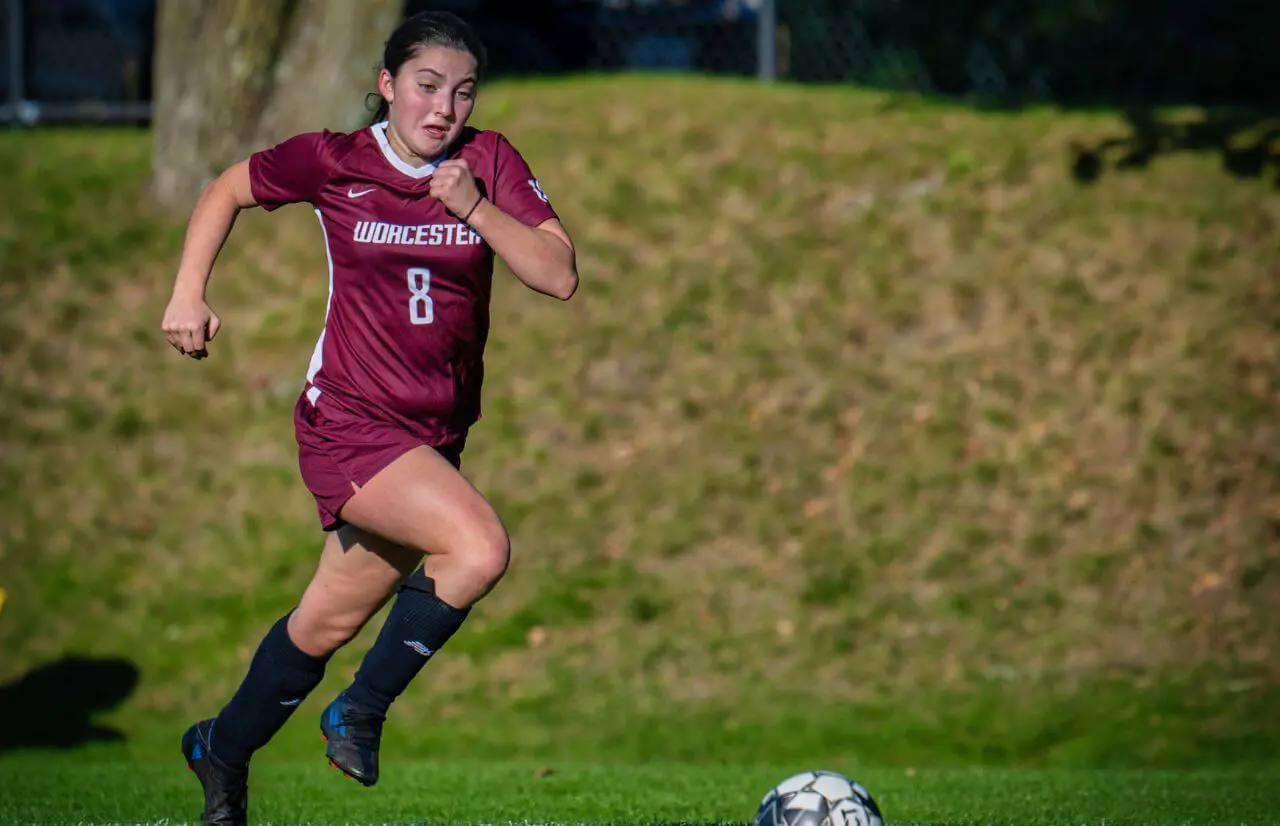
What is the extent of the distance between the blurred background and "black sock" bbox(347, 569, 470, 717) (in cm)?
452

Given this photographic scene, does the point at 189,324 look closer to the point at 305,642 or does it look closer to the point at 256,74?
the point at 305,642

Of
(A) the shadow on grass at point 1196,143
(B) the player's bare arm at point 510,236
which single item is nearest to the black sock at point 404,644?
(B) the player's bare arm at point 510,236

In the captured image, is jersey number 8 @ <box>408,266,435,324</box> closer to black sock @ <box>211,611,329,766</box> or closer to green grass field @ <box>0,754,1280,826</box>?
black sock @ <box>211,611,329,766</box>

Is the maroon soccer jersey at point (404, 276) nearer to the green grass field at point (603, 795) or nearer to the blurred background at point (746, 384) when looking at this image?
the green grass field at point (603, 795)

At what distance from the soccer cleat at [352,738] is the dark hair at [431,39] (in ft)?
6.44

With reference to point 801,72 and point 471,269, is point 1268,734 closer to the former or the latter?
point 471,269

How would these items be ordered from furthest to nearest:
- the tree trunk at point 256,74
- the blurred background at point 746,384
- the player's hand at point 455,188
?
the tree trunk at point 256,74 < the blurred background at point 746,384 < the player's hand at point 455,188

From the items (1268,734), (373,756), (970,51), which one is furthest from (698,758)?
(970,51)

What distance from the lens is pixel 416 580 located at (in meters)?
4.84

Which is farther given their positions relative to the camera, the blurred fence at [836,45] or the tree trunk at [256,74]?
the blurred fence at [836,45]

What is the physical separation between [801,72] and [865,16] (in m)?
0.89

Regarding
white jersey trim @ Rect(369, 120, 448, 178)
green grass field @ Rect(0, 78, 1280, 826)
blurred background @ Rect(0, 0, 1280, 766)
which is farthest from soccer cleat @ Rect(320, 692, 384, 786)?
blurred background @ Rect(0, 0, 1280, 766)

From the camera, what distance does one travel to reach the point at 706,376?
11711 millimetres

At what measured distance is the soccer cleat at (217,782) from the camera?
5.25m
